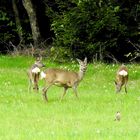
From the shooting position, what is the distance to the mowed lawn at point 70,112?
12078 millimetres

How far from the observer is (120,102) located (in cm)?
1719

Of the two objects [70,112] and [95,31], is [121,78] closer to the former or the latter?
[70,112]

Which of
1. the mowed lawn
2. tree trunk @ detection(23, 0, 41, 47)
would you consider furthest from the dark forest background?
the mowed lawn

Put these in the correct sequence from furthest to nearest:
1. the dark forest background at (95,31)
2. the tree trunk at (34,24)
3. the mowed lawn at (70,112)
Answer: the tree trunk at (34,24) → the dark forest background at (95,31) → the mowed lawn at (70,112)

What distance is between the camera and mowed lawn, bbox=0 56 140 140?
39.6ft

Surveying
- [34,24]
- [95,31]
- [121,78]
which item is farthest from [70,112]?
[34,24]

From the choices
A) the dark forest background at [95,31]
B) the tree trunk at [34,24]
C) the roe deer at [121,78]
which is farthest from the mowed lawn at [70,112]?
the tree trunk at [34,24]

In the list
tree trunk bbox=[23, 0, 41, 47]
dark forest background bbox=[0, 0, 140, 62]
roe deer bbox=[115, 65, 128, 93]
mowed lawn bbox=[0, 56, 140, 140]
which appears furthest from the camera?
tree trunk bbox=[23, 0, 41, 47]

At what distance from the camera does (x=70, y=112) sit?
15484 mm

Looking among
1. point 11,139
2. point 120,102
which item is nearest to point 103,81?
point 120,102

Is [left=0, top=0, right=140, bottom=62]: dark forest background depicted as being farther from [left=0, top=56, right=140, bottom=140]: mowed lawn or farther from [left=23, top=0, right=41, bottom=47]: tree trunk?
[left=0, top=56, right=140, bottom=140]: mowed lawn

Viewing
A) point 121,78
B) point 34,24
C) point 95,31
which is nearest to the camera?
point 121,78

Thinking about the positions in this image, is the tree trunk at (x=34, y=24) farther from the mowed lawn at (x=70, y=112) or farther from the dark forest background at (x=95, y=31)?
the mowed lawn at (x=70, y=112)

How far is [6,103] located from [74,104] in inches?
73.3
